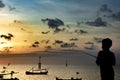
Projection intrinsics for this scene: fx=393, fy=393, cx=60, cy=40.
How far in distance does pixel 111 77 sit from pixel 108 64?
0.94 feet

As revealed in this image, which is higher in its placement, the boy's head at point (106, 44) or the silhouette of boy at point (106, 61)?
the boy's head at point (106, 44)

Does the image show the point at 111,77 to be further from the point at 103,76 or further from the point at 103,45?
the point at 103,45

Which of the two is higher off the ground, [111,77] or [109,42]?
[109,42]

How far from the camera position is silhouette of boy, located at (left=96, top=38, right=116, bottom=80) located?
789 centimetres

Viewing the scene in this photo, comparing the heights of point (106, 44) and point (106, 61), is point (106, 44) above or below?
above

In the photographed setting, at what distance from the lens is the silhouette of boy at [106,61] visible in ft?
25.9

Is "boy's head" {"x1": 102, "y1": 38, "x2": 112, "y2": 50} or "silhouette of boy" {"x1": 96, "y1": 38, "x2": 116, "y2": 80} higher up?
"boy's head" {"x1": 102, "y1": 38, "x2": 112, "y2": 50}

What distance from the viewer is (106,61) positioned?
7980 mm

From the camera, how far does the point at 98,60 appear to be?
8.08 meters

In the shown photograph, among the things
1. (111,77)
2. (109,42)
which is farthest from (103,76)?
(109,42)

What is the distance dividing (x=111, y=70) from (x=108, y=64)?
0.14 meters

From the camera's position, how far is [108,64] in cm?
799

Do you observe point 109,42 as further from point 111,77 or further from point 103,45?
point 111,77

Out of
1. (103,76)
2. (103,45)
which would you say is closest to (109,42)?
(103,45)
